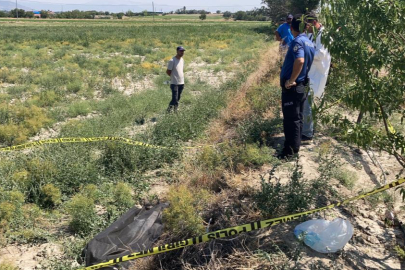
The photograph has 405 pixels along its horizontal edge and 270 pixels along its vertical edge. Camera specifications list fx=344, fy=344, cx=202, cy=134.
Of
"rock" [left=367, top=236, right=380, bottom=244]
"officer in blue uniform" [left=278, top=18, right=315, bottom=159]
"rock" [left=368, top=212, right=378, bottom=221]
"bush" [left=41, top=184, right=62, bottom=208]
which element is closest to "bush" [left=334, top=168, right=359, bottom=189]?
"rock" [left=368, top=212, right=378, bottom=221]

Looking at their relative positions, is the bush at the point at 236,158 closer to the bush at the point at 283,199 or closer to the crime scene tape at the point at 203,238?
the bush at the point at 283,199

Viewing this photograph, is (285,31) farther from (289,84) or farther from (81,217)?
(81,217)

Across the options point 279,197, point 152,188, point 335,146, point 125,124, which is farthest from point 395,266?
point 125,124

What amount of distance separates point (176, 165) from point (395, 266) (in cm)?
341

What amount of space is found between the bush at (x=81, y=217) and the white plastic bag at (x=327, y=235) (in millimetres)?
2405

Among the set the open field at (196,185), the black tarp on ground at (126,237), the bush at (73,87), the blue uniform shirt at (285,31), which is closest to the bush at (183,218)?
the open field at (196,185)

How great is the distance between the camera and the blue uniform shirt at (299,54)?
4.38 metres

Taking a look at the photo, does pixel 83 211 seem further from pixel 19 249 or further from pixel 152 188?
pixel 152 188

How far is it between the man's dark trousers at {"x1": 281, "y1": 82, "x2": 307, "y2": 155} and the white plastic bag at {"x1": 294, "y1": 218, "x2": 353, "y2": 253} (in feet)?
4.86

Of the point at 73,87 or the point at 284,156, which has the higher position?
the point at 73,87

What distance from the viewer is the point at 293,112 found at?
4.66 meters

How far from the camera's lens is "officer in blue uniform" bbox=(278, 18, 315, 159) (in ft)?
14.4

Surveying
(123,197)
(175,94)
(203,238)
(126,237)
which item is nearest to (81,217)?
(123,197)

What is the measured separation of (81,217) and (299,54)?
3.33 m
